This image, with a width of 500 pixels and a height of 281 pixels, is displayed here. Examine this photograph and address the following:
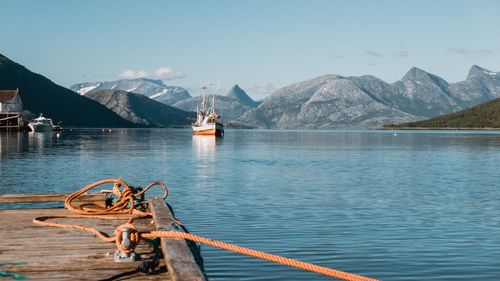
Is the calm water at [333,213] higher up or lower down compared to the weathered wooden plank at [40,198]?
lower down

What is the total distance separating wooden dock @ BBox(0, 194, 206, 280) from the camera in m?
10.2

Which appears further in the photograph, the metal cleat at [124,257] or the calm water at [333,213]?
the calm water at [333,213]

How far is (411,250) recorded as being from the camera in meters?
21.5

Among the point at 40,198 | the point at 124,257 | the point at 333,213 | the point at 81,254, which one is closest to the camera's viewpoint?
the point at 124,257

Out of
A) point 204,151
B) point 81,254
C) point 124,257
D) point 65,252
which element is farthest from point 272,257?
point 204,151

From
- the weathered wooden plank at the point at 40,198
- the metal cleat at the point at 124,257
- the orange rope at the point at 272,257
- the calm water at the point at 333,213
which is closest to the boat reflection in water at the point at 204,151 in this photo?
the calm water at the point at 333,213

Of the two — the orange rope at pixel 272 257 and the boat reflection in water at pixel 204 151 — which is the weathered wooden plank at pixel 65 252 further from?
the boat reflection in water at pixel 204 151

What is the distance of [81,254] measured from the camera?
466 inches

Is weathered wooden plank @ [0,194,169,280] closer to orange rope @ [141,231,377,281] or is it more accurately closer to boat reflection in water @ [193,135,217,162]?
orange rope @ [141,231,377,281]

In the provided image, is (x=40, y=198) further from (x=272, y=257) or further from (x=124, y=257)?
(x=272, y=257)

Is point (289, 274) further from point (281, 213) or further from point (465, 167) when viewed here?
point (465, 167)

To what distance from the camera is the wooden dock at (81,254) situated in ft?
33.4

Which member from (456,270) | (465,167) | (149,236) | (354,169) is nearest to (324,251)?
(456,270)

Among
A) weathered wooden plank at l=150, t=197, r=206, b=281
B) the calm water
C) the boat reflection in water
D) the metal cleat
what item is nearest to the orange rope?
weathered wooden plank at l=150, t=197, r=206, b=281
